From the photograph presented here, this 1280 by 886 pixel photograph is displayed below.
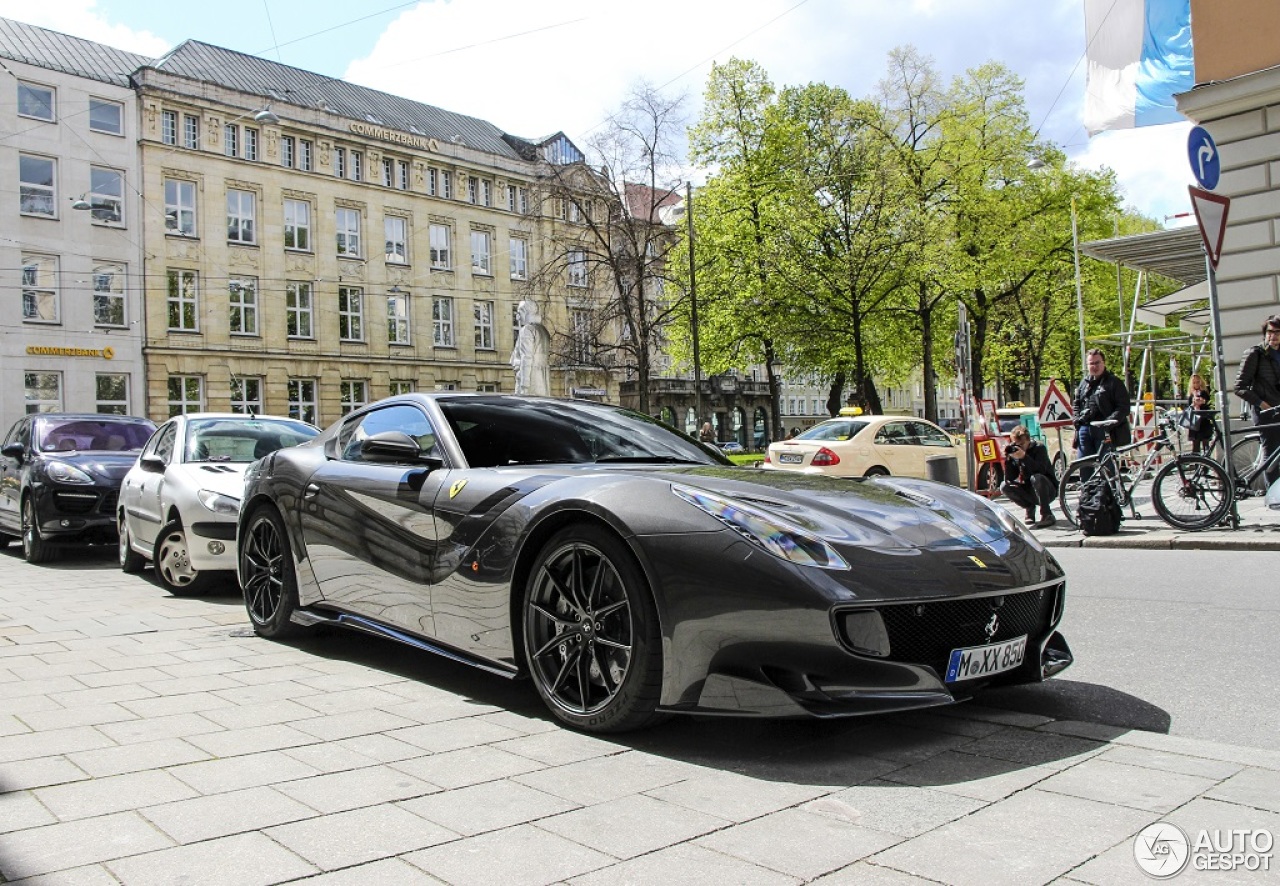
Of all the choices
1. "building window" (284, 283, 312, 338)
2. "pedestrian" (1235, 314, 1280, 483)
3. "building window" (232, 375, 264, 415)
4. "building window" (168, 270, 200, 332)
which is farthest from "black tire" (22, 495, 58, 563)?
"building window" (284, 283, 312, 338)

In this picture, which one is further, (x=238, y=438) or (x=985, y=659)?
(x=238, y=438)

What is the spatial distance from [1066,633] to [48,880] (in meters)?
4.90

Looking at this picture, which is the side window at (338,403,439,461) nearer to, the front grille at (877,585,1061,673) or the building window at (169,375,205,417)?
the front grille at (877,585,1061,673)

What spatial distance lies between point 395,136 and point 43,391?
2116 cm

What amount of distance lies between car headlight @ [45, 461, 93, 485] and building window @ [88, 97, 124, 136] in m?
34.5

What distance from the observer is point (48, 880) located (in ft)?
8.13

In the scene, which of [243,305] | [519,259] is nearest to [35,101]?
[243,305]

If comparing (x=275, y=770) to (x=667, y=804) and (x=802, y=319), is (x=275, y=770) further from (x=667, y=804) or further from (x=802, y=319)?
(x=802, y=319)

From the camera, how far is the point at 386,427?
5.45 metres

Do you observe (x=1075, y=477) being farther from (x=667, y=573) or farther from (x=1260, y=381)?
(x=667, y=573)

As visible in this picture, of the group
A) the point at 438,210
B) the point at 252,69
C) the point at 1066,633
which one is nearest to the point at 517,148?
the point at 438,210

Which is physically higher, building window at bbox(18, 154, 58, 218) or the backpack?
building window at bbox(18, 154, 58, 218)

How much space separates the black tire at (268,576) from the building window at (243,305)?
41387 mm

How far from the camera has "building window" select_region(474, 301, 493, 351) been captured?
2176 inches
